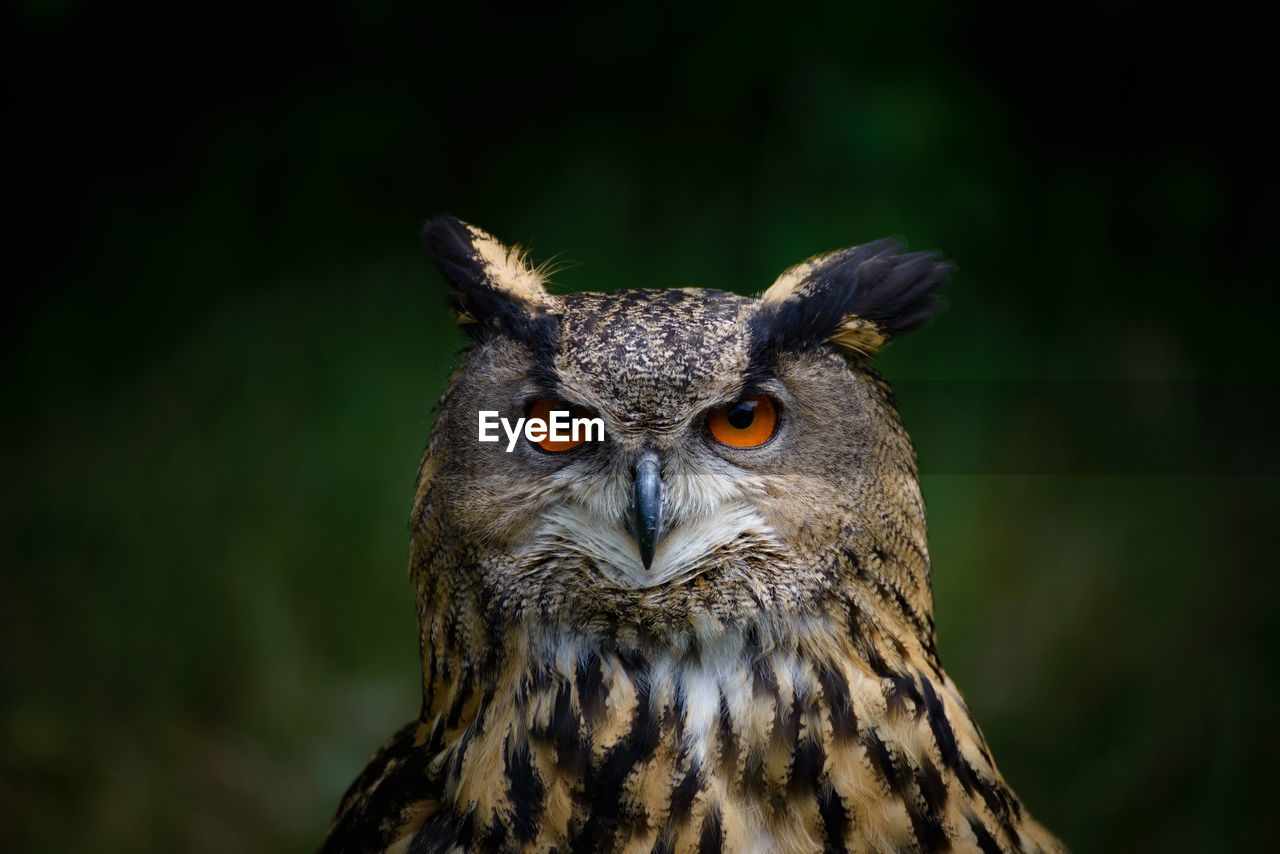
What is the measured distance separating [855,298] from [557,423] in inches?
13.5

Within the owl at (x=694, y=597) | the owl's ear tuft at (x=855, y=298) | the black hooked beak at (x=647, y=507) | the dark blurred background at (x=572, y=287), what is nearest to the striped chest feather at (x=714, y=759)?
the owl at (x=694, y=597)

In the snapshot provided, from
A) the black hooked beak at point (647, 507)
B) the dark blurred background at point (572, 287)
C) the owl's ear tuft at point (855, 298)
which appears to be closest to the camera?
the black hooked beak at point (647, 507)

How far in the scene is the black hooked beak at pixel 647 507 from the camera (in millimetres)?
1010

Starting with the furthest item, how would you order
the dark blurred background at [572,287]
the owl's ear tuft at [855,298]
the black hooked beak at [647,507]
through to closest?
the dark blurred background at [572,287] < the owl's ear tuft at [855,298] < the black hooked beak at [647,507]

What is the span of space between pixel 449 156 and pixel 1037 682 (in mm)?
1540

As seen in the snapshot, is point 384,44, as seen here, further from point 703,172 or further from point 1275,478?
point 1275,478

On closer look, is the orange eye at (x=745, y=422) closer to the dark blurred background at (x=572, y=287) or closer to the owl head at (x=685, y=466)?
the owl head at (x=685, y=466)

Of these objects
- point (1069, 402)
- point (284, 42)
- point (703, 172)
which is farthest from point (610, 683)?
point (284, 42)

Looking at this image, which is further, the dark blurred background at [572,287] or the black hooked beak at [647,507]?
the dark blurred background at [572,287]

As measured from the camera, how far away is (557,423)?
3.59ft

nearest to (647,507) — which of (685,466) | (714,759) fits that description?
(685,466)

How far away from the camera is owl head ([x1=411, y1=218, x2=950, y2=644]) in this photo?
1.05 m

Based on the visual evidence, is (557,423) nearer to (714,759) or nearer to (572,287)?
(714,759)

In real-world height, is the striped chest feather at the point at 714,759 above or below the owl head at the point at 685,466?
below
